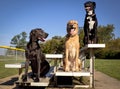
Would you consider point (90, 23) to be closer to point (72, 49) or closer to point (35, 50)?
point (72, 49)

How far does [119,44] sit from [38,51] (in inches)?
2799

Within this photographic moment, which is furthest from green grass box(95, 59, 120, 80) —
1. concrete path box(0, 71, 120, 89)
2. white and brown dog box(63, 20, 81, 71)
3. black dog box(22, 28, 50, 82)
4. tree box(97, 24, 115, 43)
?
tree box(97, 24, 115, 43)

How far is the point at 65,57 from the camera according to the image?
23.8 feet

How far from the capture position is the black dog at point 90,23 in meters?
7.90

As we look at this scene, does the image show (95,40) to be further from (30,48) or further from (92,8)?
(30,48)

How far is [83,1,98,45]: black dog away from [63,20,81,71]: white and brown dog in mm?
924

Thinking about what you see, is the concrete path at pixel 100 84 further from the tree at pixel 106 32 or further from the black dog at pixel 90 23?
the tree at pixel 106 32

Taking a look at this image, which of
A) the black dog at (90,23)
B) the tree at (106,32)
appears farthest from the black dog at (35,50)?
the tree at (106,32)

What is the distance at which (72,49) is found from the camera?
7266 millimetres

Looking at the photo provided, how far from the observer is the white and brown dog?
7.15m

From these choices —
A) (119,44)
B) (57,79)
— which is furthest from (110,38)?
(57,79)

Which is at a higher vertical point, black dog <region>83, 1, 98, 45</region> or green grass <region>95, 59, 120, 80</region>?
black dog <region>83, 1, 98, 45</region>

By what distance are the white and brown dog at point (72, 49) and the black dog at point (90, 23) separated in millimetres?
924

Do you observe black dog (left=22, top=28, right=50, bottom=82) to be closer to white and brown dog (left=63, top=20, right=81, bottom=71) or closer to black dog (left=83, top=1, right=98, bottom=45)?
white and brown dog (left=63, top=20, right=81, bottom=71)
